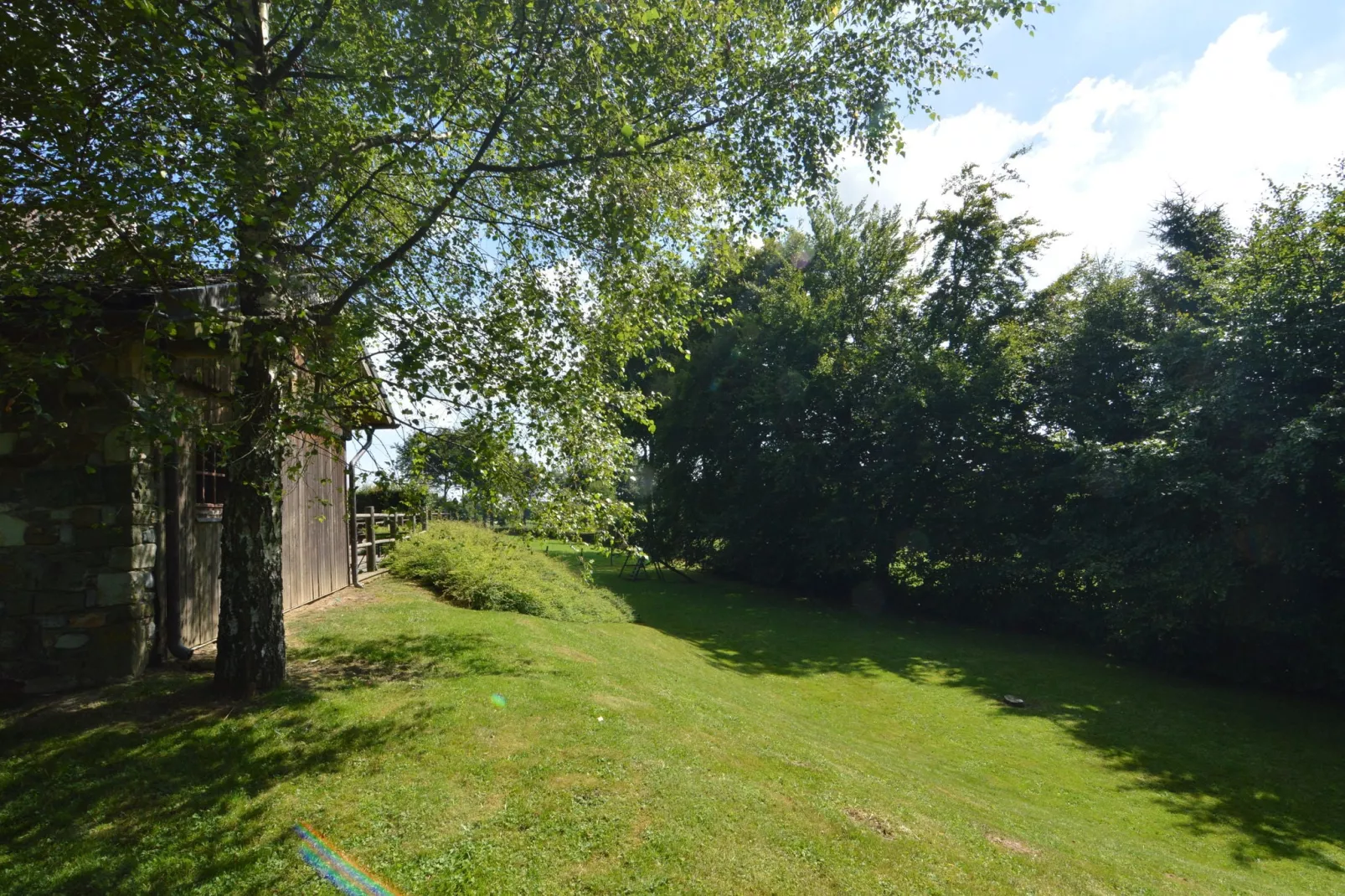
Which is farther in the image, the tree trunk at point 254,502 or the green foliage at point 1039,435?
the green foliage at point 1039,435

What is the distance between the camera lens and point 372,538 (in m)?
14.4

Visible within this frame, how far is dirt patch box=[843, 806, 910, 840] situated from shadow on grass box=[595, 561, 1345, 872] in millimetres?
4878

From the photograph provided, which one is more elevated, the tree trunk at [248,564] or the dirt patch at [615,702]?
the tree trunk at [248,564]

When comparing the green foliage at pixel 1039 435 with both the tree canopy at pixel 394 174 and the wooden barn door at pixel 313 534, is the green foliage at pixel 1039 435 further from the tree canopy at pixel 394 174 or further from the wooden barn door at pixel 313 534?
the wooden barn door at pixel 313 534

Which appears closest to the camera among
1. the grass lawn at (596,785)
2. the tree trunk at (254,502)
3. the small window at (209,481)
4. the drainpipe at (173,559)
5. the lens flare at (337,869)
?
the lens flare at (337,869)

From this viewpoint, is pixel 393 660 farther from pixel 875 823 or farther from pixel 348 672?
pixel 875 823

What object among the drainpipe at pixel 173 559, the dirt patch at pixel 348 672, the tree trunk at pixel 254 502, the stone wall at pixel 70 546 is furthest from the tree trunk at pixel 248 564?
the drainpipe at pixel 173 559

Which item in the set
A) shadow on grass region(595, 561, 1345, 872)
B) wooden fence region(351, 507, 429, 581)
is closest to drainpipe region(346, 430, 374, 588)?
wooden fence region(351, 507, 429, 581)

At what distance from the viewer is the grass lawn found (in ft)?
14.3

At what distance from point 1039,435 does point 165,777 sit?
832 inches

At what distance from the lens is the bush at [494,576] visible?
41.8 ft

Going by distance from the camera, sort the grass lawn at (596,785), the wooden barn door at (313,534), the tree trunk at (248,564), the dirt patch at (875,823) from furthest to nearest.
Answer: the wooden barn door at (313,534), the tree trunk at (248,564), the dirt patch at (875,823), the grass lawn at (596,785)

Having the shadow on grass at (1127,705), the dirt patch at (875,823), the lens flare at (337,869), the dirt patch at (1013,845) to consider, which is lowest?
the shadow on grass at (1127,705)

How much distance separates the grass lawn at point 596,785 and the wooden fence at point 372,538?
5.59ft
